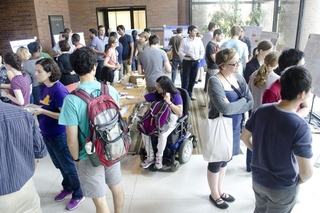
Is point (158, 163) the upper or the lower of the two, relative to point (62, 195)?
upper

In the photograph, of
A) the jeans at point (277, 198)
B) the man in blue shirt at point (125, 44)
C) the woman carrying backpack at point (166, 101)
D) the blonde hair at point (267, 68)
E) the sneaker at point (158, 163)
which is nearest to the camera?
the jeans at point (277, 198)

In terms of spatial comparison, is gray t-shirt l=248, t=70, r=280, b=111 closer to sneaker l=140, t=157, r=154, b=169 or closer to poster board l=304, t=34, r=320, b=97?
sneaker l=140, t=157, r=154, b=169

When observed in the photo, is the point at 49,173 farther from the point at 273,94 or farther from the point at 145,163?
the point at 273,94

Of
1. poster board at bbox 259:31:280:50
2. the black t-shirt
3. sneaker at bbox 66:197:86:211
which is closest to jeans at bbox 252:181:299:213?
sneaker at bbox 66:197:86:211

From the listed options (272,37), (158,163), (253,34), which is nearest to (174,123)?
(158,163)

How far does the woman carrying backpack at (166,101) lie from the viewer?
9.52 feet

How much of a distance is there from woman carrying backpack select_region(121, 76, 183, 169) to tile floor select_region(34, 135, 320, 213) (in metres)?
0.19

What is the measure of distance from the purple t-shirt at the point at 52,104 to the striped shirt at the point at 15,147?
633 mm

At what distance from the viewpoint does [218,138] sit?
7.18 feet

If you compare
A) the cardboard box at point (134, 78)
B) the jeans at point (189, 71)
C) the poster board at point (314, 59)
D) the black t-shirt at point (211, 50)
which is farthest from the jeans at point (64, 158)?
the jeans at point (189, 71)

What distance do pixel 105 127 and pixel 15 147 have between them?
21.0 inches

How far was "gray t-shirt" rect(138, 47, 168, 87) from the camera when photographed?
423 cm

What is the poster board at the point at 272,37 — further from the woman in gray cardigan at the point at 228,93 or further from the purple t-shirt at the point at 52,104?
the purple t-shirt at the point at 52,104

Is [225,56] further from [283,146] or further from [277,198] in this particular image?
[277,198]
